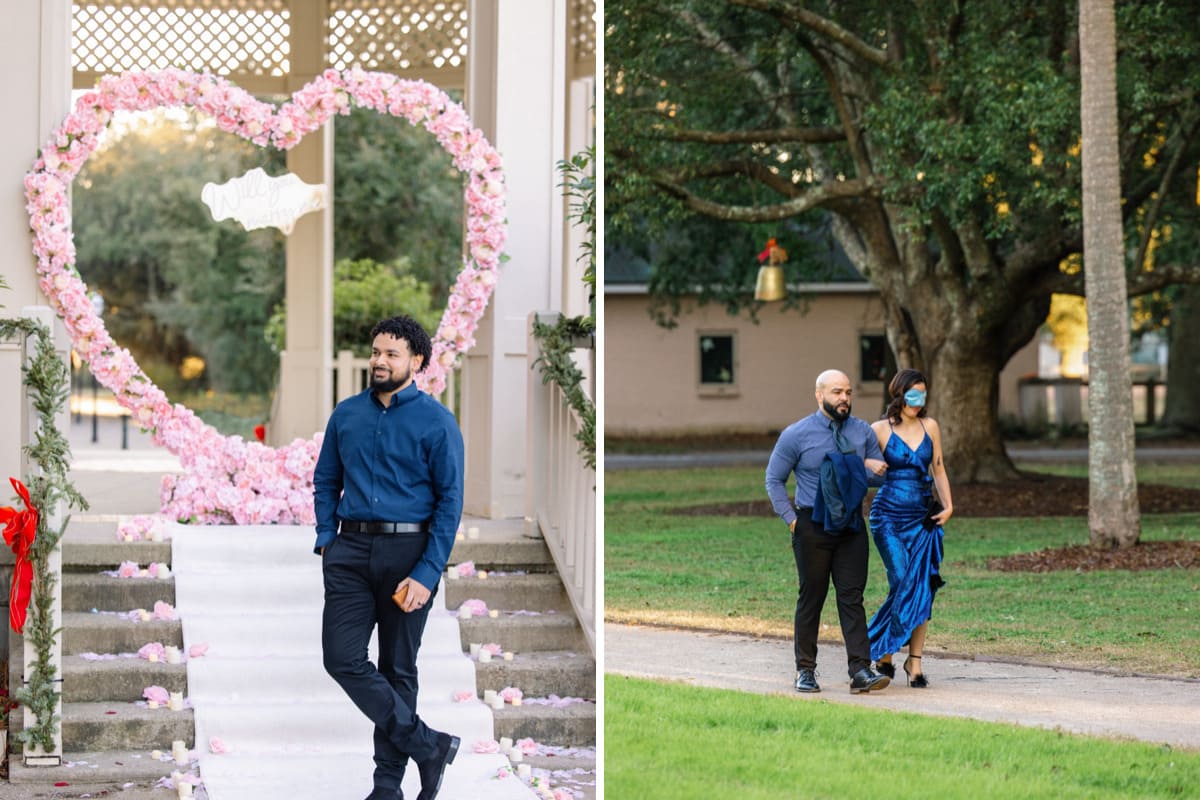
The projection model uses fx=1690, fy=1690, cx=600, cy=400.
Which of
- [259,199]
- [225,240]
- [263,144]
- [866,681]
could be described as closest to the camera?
[866,681]

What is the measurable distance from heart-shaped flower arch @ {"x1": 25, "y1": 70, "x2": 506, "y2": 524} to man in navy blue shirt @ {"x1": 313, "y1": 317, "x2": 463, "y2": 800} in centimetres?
286

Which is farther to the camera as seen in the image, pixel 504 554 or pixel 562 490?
pixel 504 554

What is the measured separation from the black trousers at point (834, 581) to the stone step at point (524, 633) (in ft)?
3.86

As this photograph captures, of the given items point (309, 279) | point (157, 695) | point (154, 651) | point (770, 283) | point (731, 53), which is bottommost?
point (157, 695)

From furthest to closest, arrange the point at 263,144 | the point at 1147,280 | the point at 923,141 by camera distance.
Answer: the point at 1147,280 < the point at 923,141 < the point at 263,144

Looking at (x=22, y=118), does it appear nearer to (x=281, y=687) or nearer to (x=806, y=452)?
(x=281, y=687)

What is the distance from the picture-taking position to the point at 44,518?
705cm

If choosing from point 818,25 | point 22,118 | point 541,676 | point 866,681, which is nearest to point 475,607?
point 541,676

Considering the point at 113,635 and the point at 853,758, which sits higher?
the point at 113,635

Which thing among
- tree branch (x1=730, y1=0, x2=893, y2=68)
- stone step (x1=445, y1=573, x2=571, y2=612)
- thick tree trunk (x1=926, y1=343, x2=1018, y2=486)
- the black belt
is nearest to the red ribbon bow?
the black belt

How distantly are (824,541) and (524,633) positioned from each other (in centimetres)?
158

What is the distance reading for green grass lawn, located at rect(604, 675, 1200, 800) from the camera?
6.49m

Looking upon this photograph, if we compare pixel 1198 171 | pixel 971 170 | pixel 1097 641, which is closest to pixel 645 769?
pixel 1097 641

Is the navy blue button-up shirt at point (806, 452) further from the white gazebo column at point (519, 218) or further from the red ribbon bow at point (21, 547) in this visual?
the red ribbon bow at point (21, 547)
